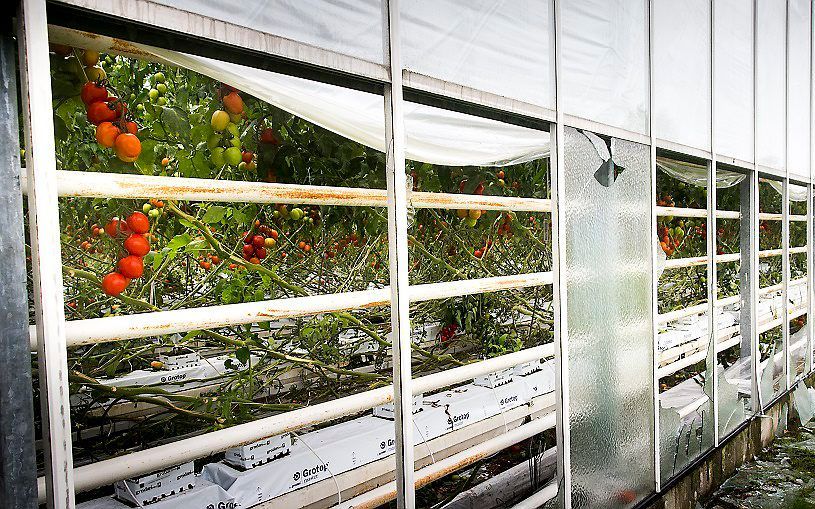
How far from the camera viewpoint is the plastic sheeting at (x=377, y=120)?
1.30 m

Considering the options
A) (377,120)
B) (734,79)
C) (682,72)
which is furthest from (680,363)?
(377,120)

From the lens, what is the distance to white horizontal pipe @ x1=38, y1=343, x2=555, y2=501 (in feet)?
3.58

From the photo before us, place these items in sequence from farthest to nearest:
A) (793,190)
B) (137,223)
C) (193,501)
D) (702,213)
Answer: (793,190) < (702,213) < (193,501) < (137,223)

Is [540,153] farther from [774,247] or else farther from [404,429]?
[774,247]

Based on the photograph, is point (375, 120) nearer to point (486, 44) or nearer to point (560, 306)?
point (486, 44)

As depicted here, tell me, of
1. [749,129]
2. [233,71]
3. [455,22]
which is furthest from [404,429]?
[749,129]

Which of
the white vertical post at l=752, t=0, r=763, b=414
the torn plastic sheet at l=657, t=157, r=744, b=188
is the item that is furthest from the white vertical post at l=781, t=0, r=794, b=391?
the torn plastic sheet at l=657, t=157, r=744, b=188

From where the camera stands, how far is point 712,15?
3.16 metres

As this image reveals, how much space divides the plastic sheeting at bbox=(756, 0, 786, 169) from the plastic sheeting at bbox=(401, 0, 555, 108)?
91.9 inches

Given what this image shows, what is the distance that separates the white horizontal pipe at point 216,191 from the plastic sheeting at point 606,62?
55 cm

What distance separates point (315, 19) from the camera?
1346mm

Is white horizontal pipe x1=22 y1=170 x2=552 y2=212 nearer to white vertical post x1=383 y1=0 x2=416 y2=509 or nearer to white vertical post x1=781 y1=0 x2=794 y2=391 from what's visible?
white vertical post x1=383 y1=0 x2=416 y2=509

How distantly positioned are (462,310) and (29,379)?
8.87 feet

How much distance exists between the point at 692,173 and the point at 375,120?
2.30 m
